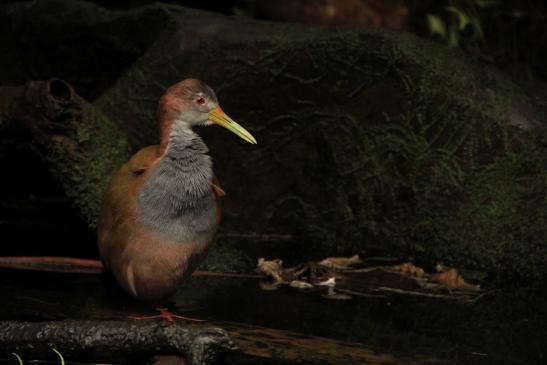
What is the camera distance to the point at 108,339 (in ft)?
12.8

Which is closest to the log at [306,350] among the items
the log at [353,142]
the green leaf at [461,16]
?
the log at [353,142]

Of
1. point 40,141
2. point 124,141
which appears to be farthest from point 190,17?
point 40,141

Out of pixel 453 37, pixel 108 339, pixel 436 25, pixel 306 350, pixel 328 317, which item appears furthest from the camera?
pixel 453 37

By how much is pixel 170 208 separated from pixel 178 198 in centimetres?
6

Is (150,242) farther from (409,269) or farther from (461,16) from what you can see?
(461,16)

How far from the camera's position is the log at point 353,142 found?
6.25 meters

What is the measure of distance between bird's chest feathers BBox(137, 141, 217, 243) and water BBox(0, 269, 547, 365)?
46 centimetres

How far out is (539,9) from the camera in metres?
9.04

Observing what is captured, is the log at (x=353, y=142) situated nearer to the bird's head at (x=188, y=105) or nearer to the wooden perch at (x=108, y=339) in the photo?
the bird's head at (x=188, y=105)

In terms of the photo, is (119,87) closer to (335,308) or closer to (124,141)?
(124,141)

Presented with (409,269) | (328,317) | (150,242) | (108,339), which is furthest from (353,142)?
(108,339)

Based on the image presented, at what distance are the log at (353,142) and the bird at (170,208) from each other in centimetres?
149

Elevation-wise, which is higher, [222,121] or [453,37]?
[453,37]

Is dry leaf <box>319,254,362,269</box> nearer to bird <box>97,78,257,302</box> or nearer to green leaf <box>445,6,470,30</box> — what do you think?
bird <box>97,78,257,302</box>
